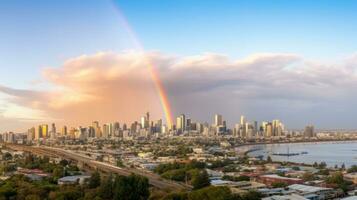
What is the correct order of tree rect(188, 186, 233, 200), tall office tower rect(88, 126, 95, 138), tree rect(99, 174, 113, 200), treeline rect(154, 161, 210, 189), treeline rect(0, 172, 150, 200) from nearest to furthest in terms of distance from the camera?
1. tree rect(188, 186, 233, 200)
2. treeline rect(0, 172, 150, 200)
3. tree rect(99, 174, 113, 200)
4. treeline rect(154, 161, 210, 189)
5. tall office tower rect(88, 126, 95, 138)

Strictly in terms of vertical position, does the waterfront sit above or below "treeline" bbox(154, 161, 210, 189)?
below

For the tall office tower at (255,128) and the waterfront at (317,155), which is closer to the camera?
the waterfront at (317,155)

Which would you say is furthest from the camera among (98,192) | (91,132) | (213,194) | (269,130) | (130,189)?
(269,130)

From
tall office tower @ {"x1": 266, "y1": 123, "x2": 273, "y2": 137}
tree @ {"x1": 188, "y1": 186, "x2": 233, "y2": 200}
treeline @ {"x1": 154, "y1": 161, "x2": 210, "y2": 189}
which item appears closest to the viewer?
tree @ {"x1": 188, "y1": 186, "x2": 233, "y2": 200}

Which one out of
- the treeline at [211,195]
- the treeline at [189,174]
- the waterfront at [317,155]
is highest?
the treeline at [211,195]

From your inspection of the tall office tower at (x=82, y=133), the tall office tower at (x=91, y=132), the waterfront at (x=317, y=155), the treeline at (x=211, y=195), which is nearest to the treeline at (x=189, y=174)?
the treeline at (x=211, y=195)

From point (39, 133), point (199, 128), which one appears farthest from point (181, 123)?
point (39, 133)

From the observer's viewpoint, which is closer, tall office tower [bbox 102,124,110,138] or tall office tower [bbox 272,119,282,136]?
tall office tower [bbox 102,124,110,138]

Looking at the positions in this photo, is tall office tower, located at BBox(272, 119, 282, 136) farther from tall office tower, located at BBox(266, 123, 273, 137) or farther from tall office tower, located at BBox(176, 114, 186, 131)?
tall office tower, located at BBox(176, 114, 186, 131)

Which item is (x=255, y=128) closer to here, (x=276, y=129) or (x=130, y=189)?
(x=276, y=129)

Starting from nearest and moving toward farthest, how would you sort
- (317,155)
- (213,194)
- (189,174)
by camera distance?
(213,194) < (189,174) < (317,155)

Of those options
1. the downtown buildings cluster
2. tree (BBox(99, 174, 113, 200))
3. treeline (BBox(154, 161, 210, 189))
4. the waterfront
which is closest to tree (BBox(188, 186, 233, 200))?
tree (BBox(99, 174, 113, 200))

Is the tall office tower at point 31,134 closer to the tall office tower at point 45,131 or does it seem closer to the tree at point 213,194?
the tall office tower at point 45,131

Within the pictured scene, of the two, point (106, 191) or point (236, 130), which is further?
point (236, 130)
